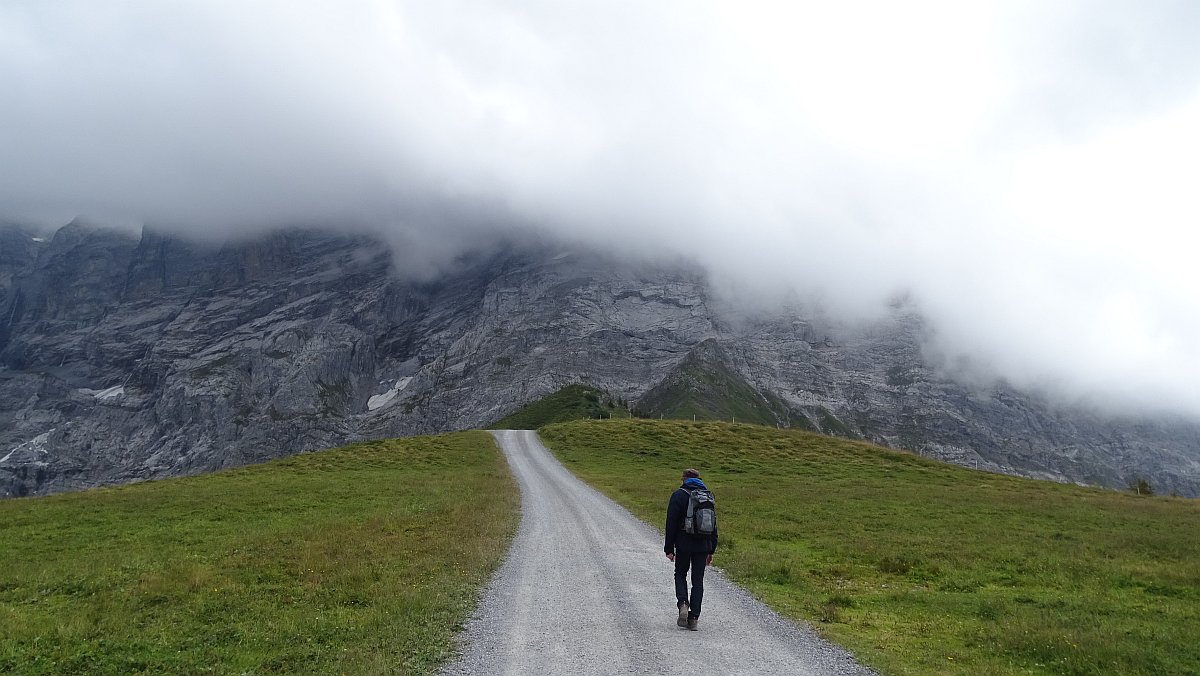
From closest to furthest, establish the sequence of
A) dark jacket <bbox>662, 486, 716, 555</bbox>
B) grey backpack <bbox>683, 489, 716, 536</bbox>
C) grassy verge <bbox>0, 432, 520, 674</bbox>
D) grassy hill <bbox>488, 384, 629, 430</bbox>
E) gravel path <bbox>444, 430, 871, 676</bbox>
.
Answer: gravel path <bbox>444, 430, 871, 676</bbox> → grassy verge <bbox>0, 432, 520, 674</bbox> → grey backpack <bbox>683, 489, 716, 536</bbox> → dark jacket <bbox>662, 486, 716, 555</bbox> → grassy hill <bbox>488, 384, 629, 430</bbox>

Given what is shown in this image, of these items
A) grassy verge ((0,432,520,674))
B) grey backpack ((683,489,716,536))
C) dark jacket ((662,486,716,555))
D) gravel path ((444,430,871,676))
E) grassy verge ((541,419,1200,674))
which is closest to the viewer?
gravel path ((444,430,871,676))

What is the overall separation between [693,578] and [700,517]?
1.41 metres

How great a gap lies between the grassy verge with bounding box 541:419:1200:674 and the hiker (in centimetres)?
307

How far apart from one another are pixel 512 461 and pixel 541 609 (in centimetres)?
5215

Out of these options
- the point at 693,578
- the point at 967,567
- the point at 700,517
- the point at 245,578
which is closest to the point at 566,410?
the point at 967,567

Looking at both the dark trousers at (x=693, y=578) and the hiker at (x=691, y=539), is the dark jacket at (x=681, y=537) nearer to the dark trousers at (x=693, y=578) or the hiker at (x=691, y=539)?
the hiker at (x=691, y=539)

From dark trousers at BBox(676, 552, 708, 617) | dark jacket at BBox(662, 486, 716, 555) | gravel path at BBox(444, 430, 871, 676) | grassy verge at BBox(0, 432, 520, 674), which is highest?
dark jacket at BBox(662, 486, 716, 555)

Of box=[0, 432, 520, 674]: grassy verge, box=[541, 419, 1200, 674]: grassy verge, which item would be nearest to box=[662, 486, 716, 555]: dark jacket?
box=[541, 419, 1200, 674]: grassy verge

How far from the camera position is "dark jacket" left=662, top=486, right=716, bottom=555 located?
43.6 ft

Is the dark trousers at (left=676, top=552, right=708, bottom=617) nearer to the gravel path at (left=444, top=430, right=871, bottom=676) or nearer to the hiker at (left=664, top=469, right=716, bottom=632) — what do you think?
the hiker at (left=664, top=469, right=716, bottom=632)

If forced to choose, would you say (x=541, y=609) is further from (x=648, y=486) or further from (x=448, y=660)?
(x=648, y=486)

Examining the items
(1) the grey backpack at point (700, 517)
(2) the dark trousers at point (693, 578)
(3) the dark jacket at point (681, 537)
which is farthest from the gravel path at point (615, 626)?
(1) the grey backpack at point (700, 517)

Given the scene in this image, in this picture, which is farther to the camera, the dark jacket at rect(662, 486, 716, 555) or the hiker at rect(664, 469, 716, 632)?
the dark jacket at rect(662, 486, 716, 555)

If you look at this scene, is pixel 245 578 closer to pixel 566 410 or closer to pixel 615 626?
pixel 615 626
